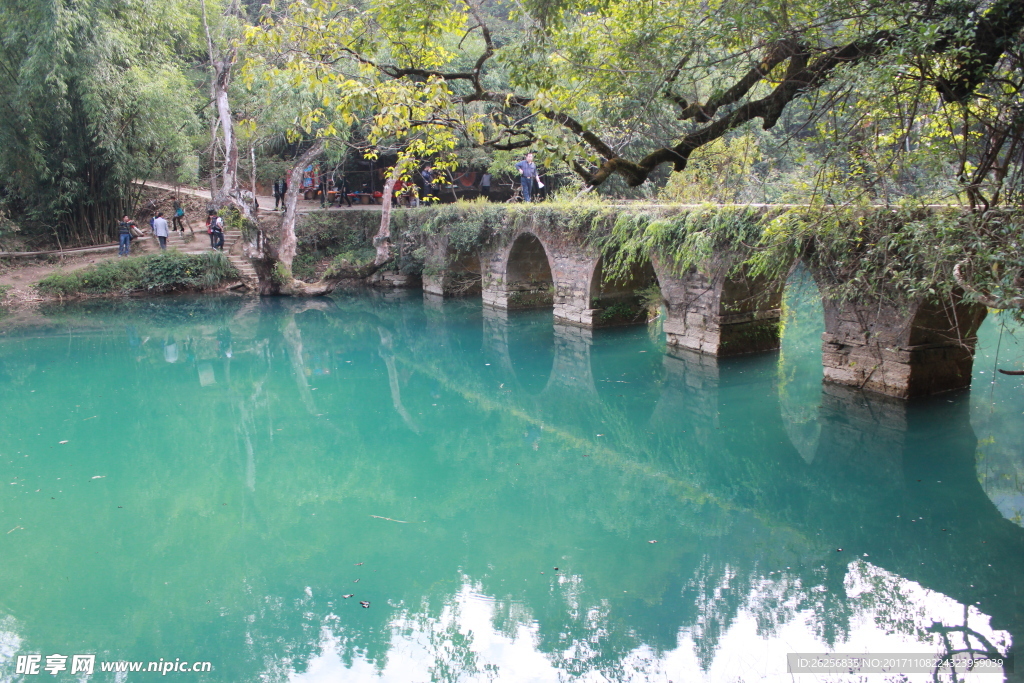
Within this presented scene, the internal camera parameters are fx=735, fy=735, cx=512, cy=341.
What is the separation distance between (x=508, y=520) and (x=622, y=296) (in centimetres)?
843

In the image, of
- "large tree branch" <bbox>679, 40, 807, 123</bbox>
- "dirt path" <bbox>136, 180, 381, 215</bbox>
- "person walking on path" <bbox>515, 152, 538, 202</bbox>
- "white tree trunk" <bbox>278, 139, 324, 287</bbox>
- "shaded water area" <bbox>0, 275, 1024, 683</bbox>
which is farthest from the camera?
"dirt path" <bbox>136, 180, 381, 215</bbox>

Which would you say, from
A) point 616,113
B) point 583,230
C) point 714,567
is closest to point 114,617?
point 714,567

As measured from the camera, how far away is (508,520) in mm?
6051

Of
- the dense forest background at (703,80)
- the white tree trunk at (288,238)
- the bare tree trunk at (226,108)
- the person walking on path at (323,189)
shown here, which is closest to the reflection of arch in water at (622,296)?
the dense forest background at (703,80)

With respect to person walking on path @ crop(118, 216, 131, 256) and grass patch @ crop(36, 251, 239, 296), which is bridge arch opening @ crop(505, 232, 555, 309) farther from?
person walking on path @ crop(118, 216, 131, 256)

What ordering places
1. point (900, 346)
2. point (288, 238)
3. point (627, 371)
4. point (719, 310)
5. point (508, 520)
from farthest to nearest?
point (288, 238) < point (627, 371) < point (719, 310) < point (900, 346) < point (508, 520)

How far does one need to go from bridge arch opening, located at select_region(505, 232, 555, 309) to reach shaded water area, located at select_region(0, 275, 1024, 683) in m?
5.24

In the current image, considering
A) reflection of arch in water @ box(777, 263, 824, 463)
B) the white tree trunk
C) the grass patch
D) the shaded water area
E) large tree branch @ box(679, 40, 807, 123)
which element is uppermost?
large tree branch @ box(679, 40, 807, 123)

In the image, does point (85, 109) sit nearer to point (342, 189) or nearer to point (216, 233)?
point (216, 233)

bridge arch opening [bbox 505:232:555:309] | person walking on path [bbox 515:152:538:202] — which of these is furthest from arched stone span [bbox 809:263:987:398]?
person walking on path [bbox 515:152:538:202]

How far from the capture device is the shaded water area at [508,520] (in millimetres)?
4461

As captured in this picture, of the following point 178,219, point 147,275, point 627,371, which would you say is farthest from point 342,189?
point 627,371

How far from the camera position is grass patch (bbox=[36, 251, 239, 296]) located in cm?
1758

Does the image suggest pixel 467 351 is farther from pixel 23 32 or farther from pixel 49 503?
pixel 23 32
